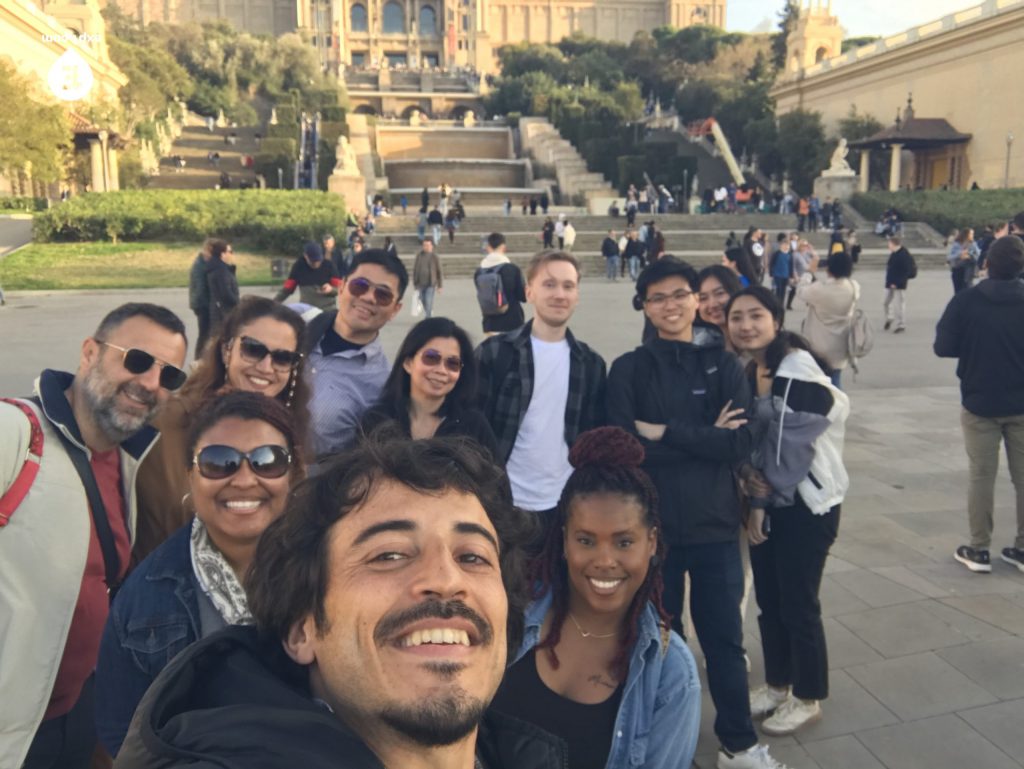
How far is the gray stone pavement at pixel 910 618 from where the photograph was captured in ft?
10.6

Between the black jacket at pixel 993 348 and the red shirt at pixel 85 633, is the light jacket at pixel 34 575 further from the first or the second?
the black jacket at pixel 993 348

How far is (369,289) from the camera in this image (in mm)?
3471

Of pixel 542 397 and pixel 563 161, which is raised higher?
pixel 563 161

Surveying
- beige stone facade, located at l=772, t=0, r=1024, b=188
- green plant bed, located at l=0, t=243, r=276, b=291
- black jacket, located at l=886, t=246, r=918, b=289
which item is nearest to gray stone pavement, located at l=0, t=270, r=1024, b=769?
black jacket, located at l=886, t=246, r=918, b=289

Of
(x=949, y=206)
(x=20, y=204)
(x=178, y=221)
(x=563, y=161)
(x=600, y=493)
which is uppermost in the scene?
(x=563, y=161)

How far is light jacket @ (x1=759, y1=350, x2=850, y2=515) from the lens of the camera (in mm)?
3188

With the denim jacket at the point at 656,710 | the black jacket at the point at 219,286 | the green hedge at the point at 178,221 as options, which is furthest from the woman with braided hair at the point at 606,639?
the green hedge at the point at 178,221

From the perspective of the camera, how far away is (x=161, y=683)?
1.12 m

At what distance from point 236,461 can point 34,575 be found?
0.62m

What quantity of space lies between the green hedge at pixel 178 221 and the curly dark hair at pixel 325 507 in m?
23.0

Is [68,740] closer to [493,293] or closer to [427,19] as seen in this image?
[493,293]

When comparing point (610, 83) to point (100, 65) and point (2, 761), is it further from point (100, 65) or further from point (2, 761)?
point (2, 761)

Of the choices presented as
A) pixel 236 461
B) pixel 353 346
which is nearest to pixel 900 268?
pixel 353 346

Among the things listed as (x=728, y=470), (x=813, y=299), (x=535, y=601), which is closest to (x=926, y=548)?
(x=813, y=299)
